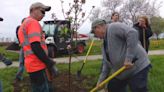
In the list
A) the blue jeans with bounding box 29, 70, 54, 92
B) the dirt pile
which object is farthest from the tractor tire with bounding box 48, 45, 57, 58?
the blue jeans with bounding box 29, 70, 54, 92

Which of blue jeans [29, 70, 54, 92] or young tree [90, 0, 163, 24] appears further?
young tree [90, 0, 163, 24]

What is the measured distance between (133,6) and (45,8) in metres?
46.2

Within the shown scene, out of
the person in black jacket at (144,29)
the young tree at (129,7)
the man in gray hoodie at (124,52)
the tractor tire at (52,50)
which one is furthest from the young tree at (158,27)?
the man in gray hoodie at (124,52)

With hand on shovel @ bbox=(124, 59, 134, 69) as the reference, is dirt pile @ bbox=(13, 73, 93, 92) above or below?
below

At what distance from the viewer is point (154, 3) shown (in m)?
55.0

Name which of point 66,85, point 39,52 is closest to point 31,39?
point 39,52

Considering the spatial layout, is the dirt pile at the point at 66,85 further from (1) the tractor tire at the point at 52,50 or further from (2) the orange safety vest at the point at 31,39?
(1) the tractor tire at the point at 52,50

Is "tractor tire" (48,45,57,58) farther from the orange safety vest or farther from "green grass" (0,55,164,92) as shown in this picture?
the orange safety vest

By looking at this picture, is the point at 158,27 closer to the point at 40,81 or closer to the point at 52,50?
the point at 52,50

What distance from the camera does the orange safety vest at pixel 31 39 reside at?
6.11m

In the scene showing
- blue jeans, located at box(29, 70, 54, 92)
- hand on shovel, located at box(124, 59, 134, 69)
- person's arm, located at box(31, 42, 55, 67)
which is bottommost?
blue jeans, located at box(29, 70, 54, 92)

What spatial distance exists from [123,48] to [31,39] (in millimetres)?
1229

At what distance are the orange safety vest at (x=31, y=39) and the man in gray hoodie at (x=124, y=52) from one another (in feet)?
2.39

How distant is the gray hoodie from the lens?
19.7 feet
